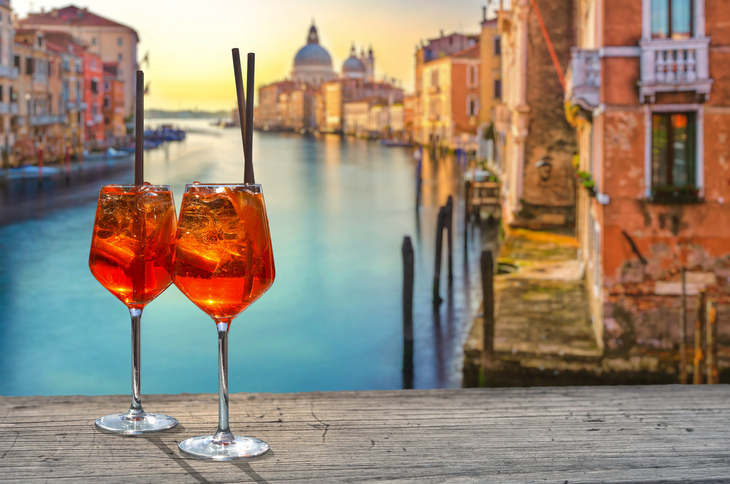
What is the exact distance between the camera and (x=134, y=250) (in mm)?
1311

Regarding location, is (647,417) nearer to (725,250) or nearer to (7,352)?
(725,250)

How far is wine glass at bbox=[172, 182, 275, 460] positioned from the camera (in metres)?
1.16

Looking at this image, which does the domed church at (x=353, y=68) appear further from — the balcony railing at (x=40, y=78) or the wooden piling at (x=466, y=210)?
the wooden piling at (x=466, y=210)

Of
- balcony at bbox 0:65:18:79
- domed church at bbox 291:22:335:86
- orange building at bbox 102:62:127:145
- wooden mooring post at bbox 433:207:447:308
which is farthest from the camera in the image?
domed church at bbox 291:22:335:86

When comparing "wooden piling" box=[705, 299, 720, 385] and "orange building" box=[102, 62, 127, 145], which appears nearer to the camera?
"wooden piling" box=[705, 299, 720, 385]

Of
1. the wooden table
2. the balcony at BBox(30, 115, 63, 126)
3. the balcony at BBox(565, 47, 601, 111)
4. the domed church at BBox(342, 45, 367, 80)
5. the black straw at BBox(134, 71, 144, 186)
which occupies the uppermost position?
the domed church at BBox(342, 45, 367, 80)

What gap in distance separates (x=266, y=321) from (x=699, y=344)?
741 cm

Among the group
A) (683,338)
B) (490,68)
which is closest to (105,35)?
(490,68)

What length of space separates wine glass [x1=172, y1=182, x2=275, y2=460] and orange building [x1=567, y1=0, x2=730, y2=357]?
683 centimetres

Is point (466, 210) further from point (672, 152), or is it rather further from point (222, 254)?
point (222, 254)

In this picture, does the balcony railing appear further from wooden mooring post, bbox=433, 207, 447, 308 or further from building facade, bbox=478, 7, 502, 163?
wooden mooring post, bbox=433, 207, 447, 308

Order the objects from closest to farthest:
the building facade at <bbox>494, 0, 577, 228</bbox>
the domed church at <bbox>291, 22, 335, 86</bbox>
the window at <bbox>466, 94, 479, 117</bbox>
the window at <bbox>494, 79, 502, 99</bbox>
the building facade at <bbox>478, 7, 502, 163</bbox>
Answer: the building facade at <bbox>494, 0, 577, 228</bbox>
the building facade at <bbox>478, 7, 502, 163</bbox>
the window at <bbox>494, 79, 502, 99</bbox>
the window at <bbox>466, 94, 479, 117</bbox>
the domed church at <bbox>291, 22, 335, 86</bbox>

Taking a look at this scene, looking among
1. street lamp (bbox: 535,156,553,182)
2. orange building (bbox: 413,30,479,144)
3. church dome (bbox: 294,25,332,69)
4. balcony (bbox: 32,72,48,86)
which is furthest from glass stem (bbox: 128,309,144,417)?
church dome (bbox: 294,25,332,69)

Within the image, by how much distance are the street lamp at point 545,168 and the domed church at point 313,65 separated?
377 feet
